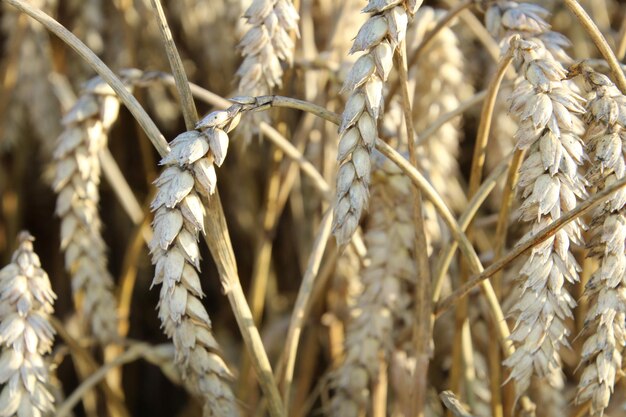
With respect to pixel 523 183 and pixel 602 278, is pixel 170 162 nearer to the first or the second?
pixel 523 183

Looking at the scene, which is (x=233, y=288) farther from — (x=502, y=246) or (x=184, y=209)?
(x=502, y=246)

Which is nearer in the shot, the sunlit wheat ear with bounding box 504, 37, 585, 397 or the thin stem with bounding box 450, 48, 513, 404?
the sunlit wheat ear with bounding box 504, 37, 585, 397

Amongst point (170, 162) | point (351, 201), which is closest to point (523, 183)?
point (351, 201)

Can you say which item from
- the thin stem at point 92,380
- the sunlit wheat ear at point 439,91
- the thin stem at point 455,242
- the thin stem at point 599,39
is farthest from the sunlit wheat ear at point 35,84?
the thin stem at point 599,39

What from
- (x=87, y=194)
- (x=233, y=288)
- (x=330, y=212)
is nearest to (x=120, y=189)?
(x=87, y=194)

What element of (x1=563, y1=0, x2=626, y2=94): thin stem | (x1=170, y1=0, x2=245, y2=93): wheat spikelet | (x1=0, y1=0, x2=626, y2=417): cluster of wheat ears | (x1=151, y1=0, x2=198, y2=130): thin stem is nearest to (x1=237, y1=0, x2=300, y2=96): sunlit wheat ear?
(x1=0, y1=0, x2=626, y2=417): cluster of wheat ears

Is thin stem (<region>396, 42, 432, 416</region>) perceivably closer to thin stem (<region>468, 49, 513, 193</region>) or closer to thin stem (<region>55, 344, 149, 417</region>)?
thin stem (<region>468, 49, 513, 193</region>)
